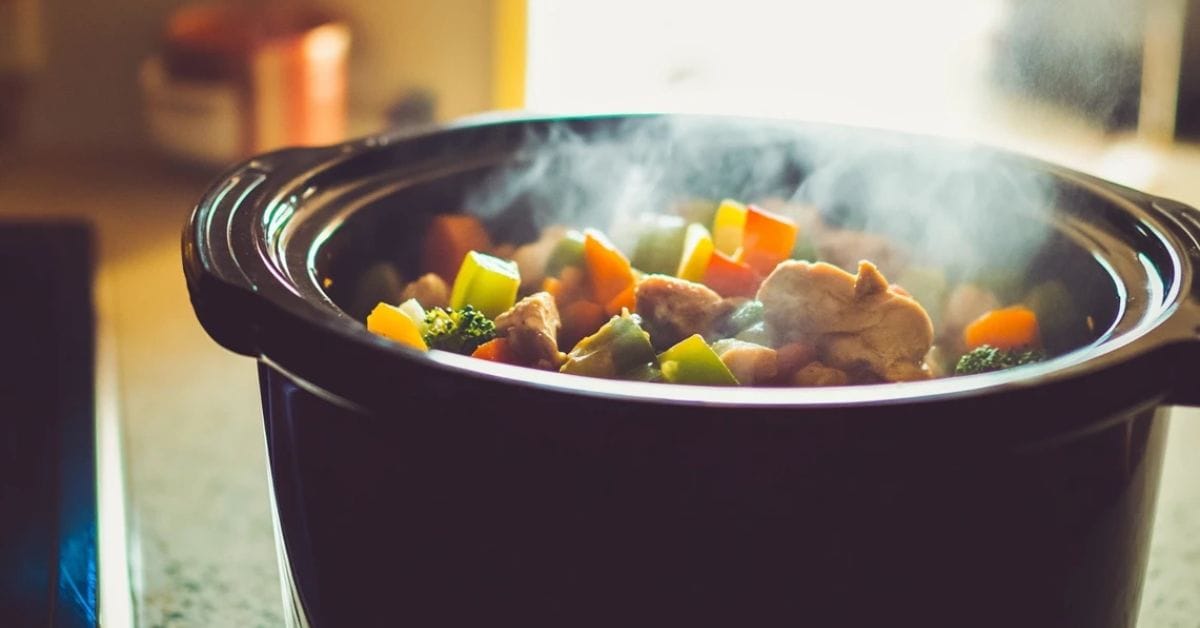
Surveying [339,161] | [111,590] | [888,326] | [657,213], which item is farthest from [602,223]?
[111,590]

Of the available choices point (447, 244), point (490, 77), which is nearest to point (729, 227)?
point (447, 244)

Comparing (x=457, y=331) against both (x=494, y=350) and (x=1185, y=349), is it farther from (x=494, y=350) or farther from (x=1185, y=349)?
(x=1185, y=349)

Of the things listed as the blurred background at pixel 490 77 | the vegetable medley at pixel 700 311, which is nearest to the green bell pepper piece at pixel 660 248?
the vegetable medley at pixel 700 311

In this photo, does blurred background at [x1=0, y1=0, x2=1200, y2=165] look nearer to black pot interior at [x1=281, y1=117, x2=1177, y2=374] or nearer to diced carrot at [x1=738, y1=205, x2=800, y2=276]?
black pot interior at [x1=281, y1=117, x2=1177, y2=374]

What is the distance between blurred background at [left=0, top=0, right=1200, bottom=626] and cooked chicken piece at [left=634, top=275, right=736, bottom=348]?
137cm

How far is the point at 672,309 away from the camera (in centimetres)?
98

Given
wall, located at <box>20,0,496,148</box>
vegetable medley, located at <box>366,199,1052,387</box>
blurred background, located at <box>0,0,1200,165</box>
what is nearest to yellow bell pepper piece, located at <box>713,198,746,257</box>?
vegetable medley, located at <box>366,199,1052,387</box>

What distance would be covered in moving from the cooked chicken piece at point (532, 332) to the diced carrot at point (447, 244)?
0.22 metres

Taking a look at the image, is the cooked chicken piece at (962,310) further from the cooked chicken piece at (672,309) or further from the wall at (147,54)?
the wall at (147,54)

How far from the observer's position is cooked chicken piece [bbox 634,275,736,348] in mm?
973

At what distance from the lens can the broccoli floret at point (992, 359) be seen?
0.99 metres

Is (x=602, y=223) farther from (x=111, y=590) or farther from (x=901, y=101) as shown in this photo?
(x=901, y=101)

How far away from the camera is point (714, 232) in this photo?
1.22m

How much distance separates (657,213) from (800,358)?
0.41 m
